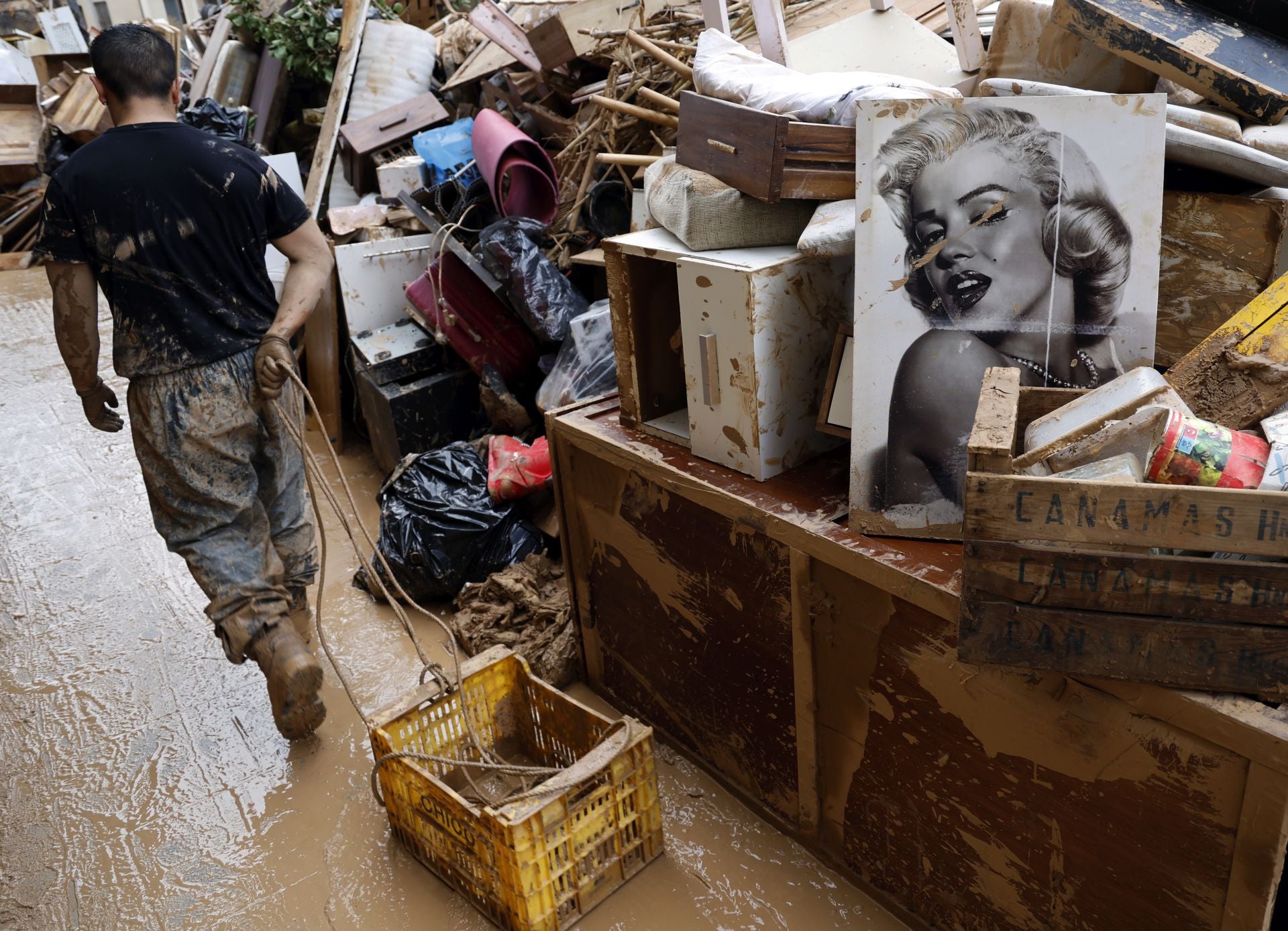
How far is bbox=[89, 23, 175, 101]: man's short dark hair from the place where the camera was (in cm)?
246

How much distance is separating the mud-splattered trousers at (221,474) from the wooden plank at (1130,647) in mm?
2012

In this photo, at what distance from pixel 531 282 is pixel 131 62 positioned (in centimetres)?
155

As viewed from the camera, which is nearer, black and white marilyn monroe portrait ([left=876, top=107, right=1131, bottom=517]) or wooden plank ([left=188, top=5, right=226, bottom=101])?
black and white marilyn monroe portrait ([left=876, top=107, right=1131, bottom=517])

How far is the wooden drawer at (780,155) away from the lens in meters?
2.04

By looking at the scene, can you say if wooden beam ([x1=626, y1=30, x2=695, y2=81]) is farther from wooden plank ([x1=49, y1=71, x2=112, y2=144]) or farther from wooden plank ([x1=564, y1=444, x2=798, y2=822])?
wooden plank ([x1=49, y1=71, x2=112, y2=144])

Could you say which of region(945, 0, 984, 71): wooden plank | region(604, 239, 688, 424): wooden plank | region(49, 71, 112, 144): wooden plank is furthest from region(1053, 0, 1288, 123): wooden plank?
region(49, 71, 112, 144): wooden plank

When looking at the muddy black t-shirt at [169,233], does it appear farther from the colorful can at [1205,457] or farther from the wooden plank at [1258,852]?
the wooden plank at [1258,852]

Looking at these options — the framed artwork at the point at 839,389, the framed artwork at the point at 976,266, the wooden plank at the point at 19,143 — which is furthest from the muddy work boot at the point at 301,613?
the wooden plank at the point at 19,143

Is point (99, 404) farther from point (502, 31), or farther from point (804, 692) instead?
point (502, 31)

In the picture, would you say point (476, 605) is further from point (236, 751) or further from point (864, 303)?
point (864, 303)

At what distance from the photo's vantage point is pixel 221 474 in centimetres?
272

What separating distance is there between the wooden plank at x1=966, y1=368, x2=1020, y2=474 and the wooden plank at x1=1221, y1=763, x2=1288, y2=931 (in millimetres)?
558

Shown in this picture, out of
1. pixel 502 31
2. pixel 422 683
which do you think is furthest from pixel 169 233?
pixel 502 31

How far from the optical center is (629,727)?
86.7 inches
